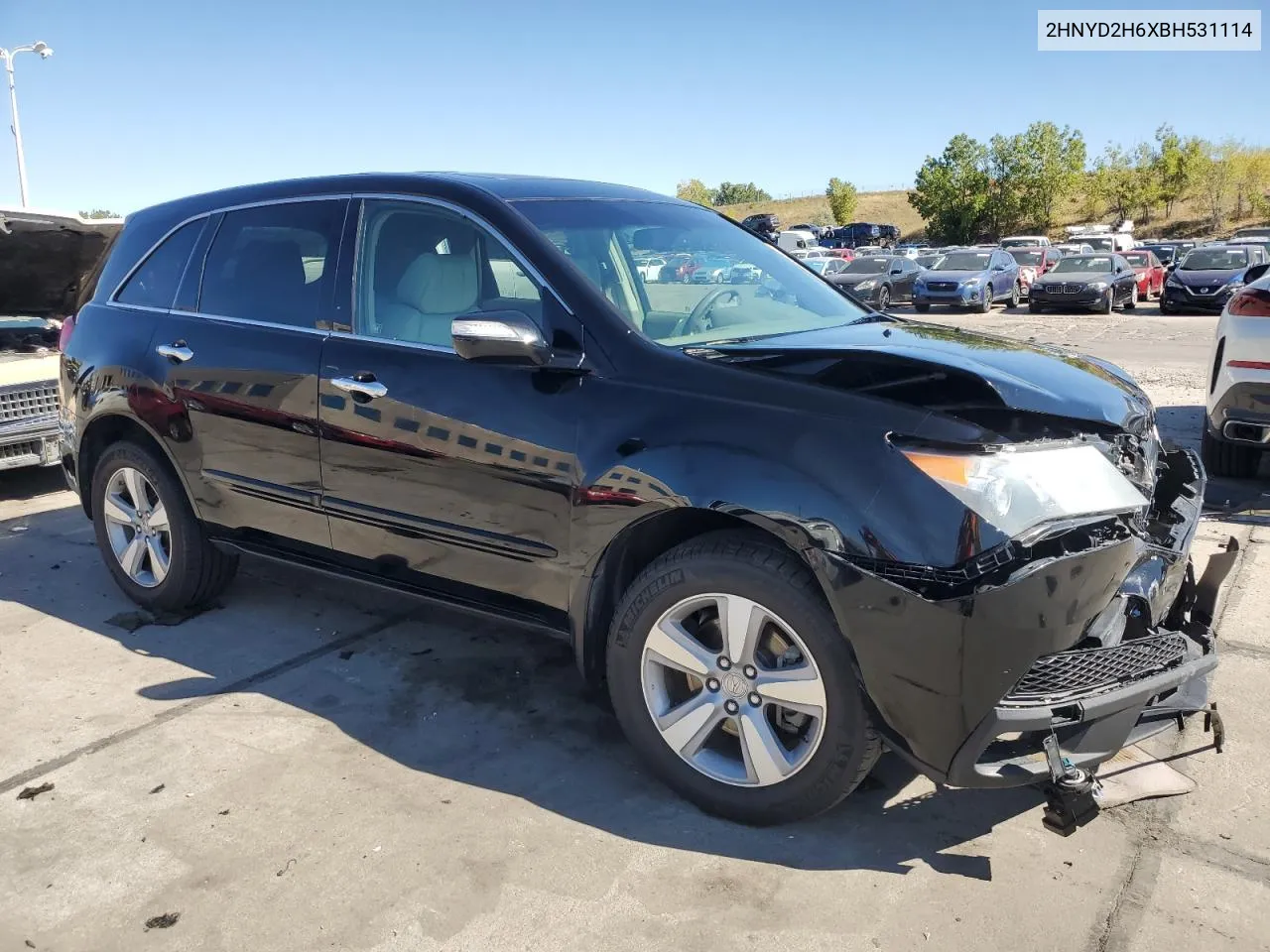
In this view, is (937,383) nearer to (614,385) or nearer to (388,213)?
(614,385)

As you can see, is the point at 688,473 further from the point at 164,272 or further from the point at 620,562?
the point at 164,272

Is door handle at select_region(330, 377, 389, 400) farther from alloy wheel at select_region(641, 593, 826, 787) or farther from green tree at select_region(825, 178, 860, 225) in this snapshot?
green tree at select_region(825, 178, 860, 225)

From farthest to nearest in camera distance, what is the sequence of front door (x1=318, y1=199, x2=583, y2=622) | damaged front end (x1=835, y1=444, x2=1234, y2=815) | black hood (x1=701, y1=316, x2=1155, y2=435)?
front door (x1=318, y1=199, x2=583, y2=622) → black hood (x1=701, y1=316, x2=1155, y2=435) → damaged front end (x1=835, y1=444, x2=1234, y2=815)

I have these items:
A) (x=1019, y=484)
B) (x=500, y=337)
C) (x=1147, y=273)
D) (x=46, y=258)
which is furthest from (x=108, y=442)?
(x=1147, y=273)

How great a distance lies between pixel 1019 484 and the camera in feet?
8.01

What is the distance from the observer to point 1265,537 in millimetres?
5535

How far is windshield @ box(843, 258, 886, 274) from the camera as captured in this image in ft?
85.3

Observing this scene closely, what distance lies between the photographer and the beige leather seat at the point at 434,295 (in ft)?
11.3

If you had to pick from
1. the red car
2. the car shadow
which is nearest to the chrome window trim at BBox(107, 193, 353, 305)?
the car shadow

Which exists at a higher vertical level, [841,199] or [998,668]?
[841,199]

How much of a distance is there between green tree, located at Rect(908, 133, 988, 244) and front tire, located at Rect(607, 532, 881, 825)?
67.5 m

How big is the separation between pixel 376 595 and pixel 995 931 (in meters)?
3.24

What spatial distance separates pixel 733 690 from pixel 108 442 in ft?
11.0

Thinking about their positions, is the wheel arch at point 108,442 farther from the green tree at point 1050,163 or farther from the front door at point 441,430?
the green tree at point 1050,163
